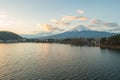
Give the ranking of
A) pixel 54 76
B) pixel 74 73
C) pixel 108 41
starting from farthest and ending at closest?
pixel 108 41 → pixel 74 73 → pixel 54 76

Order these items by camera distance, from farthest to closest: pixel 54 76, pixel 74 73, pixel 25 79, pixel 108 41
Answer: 1. pixel 108 41
2. pixel 74 73
3. pixel 54 76
4. pixel 25 79

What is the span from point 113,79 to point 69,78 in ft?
40.7

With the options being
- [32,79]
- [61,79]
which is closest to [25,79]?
[32,79]

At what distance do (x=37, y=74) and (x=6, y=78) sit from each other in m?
9.36

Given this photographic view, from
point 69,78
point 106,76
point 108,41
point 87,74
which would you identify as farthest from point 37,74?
point 108,41

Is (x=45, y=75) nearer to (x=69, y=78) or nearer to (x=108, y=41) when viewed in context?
(x=69, y=78)

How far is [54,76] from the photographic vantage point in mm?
52562

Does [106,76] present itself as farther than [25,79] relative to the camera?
Yes

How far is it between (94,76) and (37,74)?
17265 mm

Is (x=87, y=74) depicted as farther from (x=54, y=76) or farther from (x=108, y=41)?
(x=108, y=41)

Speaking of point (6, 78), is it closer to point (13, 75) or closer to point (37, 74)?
point (13, 75)

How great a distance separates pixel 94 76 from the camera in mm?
53688

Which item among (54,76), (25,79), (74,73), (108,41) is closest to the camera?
(25,79)

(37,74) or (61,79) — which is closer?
(61,79)
